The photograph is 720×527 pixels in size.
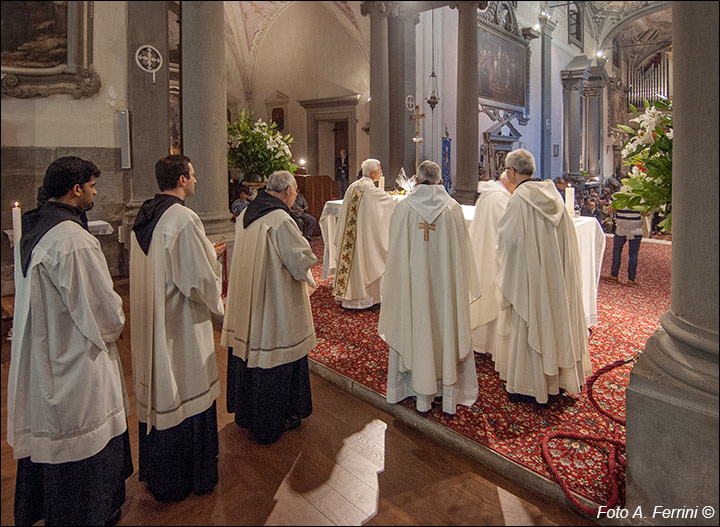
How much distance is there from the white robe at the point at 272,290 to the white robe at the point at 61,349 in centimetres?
85

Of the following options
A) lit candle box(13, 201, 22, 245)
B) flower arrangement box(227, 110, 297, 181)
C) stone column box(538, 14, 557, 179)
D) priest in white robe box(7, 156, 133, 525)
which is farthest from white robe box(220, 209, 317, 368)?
stone column box(538, 14, 557, 179)

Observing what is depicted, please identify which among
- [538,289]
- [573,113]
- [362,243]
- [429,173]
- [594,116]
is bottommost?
[538,289]

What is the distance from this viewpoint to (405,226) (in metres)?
2.92

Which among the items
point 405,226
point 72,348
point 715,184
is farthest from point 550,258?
point 72,348

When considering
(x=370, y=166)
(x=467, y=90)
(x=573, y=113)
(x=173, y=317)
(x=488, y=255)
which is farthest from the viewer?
(x=573, y=113)

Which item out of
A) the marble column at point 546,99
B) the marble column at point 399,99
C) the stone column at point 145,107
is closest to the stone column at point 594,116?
the marble column at point 546,99

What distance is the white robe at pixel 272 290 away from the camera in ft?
8.50

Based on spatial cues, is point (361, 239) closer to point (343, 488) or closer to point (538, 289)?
point (538, 289)

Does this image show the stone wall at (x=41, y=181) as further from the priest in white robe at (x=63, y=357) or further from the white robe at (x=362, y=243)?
the white robe at (x=362, y=243)

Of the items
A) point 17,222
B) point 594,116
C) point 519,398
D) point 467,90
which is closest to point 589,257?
point 519,398

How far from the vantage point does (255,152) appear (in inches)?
201

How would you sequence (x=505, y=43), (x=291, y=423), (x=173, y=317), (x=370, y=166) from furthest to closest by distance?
(x=505, y=43) → (x=370, y=166) → (x=291, y=423) → (x=173, y=317)

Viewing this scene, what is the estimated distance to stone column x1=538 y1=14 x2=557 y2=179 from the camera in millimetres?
14883

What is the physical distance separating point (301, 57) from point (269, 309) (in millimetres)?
1378
